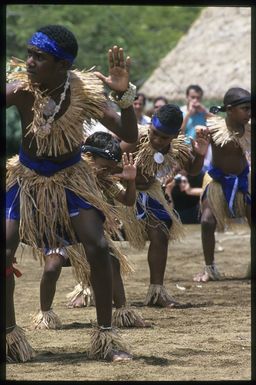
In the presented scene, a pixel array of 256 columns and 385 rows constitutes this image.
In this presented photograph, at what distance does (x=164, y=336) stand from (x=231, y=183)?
3120mm

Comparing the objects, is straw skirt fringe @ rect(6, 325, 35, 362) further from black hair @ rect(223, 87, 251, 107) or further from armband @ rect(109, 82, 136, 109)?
black hair @ rect(223, 87, 251, 107)

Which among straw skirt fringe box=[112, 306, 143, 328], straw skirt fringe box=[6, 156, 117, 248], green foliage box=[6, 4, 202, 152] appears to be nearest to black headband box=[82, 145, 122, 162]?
straw skirt fringe box=[6, 156, 117, 248]

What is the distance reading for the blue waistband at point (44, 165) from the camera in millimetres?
5707

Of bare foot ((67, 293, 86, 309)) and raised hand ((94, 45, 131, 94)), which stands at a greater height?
raised hand ((94, 45, 131, 94))

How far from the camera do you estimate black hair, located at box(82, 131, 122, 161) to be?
6.40m

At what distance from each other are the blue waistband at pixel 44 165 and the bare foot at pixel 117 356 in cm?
100

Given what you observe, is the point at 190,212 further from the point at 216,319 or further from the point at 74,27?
the point at 74,27

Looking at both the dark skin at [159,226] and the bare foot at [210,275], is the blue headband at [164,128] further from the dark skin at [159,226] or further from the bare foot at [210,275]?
the bare foot at [210,275]

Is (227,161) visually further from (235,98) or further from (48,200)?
(48,200)

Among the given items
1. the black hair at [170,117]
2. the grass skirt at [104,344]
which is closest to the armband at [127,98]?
the grass skirt at [104,344]

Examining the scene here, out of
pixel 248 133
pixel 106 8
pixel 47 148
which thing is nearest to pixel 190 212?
pixel 248 133

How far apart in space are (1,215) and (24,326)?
1429mm

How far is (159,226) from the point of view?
310 inches

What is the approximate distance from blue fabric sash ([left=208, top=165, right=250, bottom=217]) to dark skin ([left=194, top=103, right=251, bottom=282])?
0.13ft
